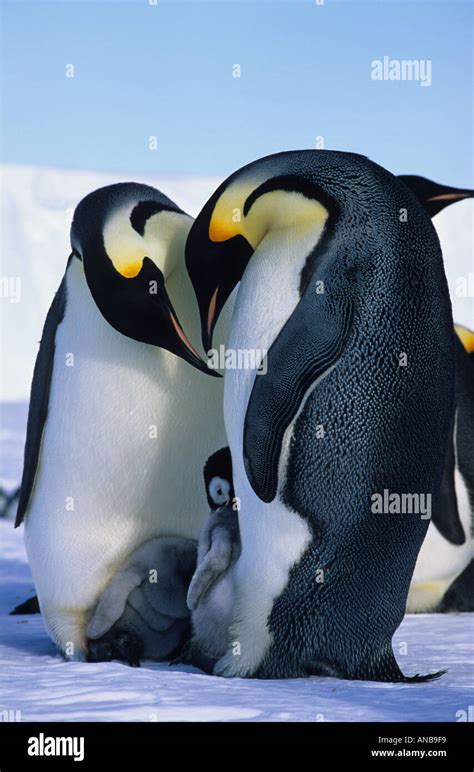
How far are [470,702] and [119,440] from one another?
1.06 metres

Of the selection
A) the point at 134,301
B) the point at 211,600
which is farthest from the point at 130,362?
the point at 211,600

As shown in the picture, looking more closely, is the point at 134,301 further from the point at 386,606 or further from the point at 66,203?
the point at 66,203

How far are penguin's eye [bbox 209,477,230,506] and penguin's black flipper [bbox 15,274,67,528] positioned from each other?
1.67ft

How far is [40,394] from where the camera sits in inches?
118

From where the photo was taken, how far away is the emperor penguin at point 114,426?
9.41ft

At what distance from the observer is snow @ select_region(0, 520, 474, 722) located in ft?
7.12

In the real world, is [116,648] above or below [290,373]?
below

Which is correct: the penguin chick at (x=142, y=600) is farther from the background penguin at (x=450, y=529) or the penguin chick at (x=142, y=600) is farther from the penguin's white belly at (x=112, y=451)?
the background penguin at (x=450, y=529)

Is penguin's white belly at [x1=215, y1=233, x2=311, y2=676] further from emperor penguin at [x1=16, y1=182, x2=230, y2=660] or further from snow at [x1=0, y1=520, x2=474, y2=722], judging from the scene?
emperor penguin at [x1=16, y1=182, x2=230, y2=660]

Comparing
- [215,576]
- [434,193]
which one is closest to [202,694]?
[215,576]

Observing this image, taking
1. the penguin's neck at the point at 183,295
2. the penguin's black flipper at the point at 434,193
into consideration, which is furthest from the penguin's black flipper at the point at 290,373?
the penguin's black flipper at the point at 434,193

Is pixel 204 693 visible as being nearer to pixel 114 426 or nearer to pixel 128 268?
pixel 114 426

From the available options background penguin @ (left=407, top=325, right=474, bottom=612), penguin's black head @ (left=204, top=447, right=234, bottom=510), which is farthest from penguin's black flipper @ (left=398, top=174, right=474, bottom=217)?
penguin's black head @ (left=204, top=447, right=234, bottom=510)

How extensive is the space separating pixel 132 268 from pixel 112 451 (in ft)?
1.52
